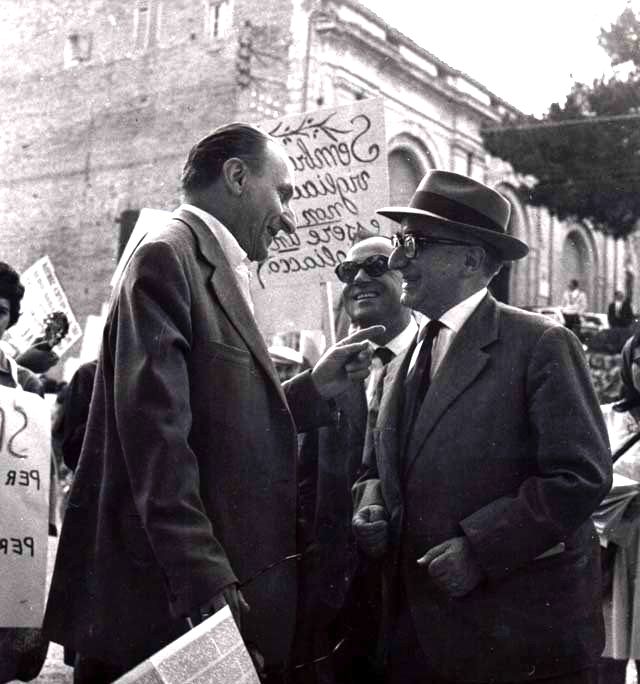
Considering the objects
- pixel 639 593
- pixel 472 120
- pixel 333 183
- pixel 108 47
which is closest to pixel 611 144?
pixel 472 120

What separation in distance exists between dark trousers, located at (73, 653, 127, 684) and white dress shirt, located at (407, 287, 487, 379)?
1.19 meters

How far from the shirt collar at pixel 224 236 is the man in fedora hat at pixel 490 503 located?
651 millimetres

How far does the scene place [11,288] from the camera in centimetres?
430

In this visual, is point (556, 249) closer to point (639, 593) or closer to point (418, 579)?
point (639, 593)

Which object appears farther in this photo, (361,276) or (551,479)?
(361,276)

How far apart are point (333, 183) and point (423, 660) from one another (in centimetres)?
401

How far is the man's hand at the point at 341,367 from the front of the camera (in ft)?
9.63

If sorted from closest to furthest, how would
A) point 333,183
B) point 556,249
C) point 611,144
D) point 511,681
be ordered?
point 511,681 < point 333,183 < point 611,144 < point 556,249

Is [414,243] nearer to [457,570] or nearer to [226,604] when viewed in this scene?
[457,570]

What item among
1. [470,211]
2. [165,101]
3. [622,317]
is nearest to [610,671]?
[470,211]

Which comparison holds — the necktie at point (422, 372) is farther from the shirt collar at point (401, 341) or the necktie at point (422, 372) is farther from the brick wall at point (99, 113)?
the brick wall at point (99, 113)

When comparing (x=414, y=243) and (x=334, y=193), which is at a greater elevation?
(x=334, y=193)

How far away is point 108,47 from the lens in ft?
74.4

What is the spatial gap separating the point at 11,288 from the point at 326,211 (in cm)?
244
